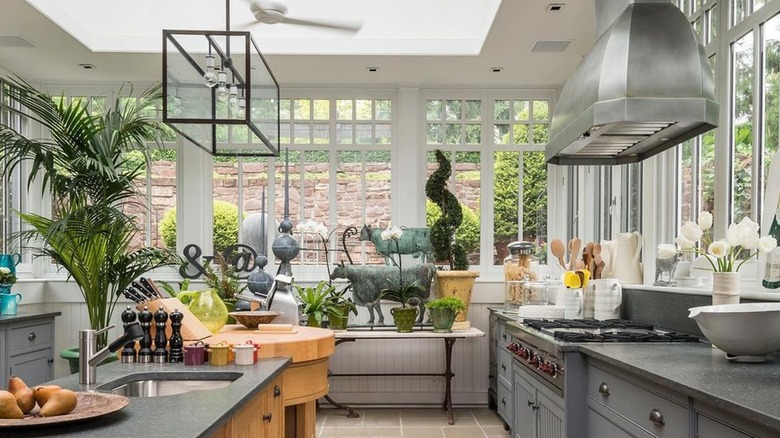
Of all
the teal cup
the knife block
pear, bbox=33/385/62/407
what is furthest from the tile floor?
pear, bbox=33/385/62/407

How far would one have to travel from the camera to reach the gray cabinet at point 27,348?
5.32 metres

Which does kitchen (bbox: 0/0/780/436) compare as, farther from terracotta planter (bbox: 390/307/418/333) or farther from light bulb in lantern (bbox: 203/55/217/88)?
light bulb in lantern (bbox: 203/55/217/88)

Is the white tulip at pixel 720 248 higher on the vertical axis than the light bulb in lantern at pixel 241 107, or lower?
lower

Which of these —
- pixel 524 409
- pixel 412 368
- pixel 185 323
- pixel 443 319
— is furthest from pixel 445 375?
pixel 185 323

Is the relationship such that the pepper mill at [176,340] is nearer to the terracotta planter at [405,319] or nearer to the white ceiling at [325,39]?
the terracotta planter at [405,319]

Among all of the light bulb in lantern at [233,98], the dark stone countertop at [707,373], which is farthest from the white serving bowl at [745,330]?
the light bulb in lantern at [233,98]

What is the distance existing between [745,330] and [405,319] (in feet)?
11.8

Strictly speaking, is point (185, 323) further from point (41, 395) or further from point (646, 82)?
point (646, 82)

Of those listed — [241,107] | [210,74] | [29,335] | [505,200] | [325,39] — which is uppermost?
[325,39]

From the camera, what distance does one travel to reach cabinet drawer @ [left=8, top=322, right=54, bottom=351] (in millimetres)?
5445

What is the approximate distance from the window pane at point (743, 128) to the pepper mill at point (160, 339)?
2605 millimetres

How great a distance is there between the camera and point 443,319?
Answer: 233 inches

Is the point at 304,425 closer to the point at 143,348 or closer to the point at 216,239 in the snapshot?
the point at 143,348

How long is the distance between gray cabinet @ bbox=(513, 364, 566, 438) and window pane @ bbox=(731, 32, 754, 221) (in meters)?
1.25
